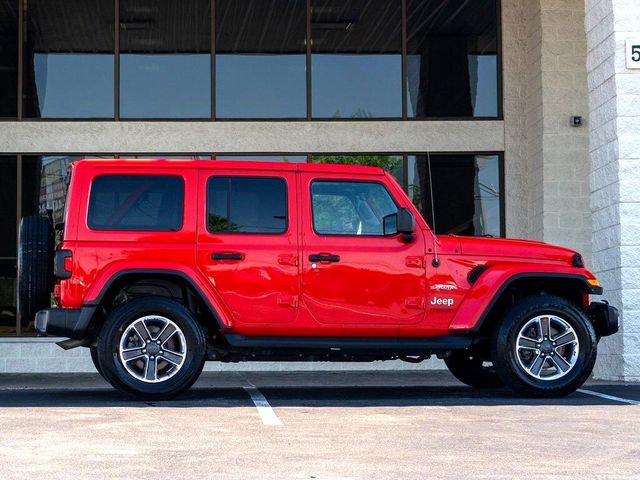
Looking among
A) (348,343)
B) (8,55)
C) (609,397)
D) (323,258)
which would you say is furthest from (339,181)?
(8,55)

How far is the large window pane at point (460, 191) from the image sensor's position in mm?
17094

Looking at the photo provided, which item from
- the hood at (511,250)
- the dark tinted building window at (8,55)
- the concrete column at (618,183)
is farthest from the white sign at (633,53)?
the dark tinted building window at (8,55)

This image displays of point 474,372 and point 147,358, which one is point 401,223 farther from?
point 474,372

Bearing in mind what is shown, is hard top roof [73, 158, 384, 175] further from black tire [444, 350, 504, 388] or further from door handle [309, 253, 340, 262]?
black tire [444, 350, 504, 388]

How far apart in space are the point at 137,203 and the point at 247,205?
0.87 meters

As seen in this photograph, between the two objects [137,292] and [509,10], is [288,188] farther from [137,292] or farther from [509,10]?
[509,10]

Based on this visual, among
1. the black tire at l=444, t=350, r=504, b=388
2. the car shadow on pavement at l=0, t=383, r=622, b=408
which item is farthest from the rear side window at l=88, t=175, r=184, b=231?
the black tire at l=444, t=350, r=504, b=388

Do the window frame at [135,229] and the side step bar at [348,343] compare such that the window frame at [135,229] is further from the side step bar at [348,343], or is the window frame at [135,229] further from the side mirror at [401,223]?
the side mirror at [401,223]

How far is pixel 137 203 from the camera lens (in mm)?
10172

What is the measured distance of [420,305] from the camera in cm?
1030

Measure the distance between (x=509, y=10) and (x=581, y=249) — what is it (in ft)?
11.3

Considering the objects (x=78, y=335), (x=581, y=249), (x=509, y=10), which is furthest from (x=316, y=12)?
(x=78, y=335)

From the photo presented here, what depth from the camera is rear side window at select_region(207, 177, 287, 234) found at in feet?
33.6

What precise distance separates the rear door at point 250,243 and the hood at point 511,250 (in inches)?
56.1
